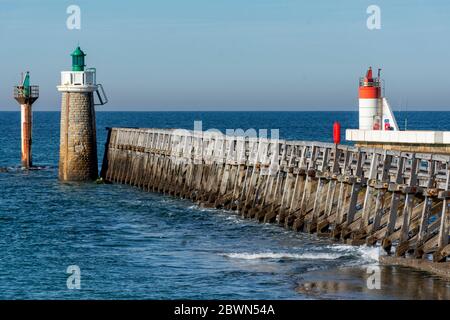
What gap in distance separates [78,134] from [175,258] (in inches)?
911

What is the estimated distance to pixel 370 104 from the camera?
1924 inches

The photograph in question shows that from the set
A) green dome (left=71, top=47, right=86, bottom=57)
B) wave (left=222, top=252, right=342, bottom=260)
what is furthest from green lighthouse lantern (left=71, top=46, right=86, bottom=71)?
wave (left=222, top=252, right=342, bottom=260)

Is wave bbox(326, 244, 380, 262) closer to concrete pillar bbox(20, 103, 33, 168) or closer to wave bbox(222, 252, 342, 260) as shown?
wave bbox(222, 252, 342, 260)

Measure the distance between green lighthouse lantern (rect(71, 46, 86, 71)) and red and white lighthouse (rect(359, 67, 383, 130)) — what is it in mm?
12971

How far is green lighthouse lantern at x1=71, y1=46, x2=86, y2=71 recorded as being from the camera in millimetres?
51906

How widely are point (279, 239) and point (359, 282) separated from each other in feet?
23.5

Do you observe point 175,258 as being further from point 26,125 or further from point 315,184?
point 26,125

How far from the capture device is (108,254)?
29.5 metres

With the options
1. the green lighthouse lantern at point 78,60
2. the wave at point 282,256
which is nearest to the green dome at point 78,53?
the green lighthouse lantern at point 78,60

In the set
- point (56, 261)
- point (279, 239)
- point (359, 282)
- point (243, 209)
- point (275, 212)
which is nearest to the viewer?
point (359, 282)

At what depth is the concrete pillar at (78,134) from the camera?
50500mm
